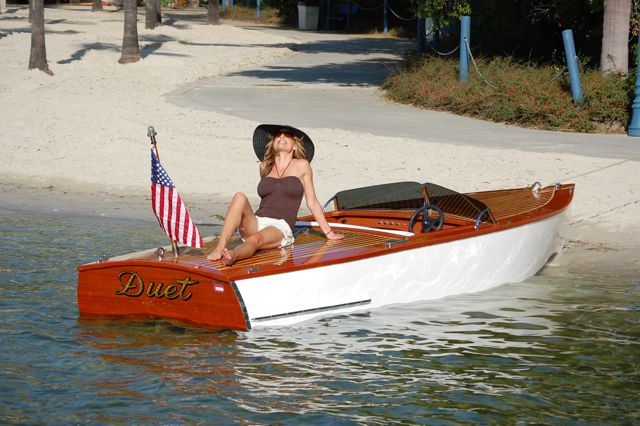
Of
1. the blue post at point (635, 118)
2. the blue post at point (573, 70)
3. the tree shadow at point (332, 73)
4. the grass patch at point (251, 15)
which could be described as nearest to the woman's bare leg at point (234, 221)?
the blue post at point (635, 118)

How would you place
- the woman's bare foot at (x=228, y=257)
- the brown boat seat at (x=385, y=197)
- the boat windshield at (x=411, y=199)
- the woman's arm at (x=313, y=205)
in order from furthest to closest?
1. the brown boat seat at (x=385, y=197)
2. the boat windshield at (x=411, y=199)
3. the woman's arm at (x=313, y=205)
4. the woman's bare foot at (x=228, y=257)

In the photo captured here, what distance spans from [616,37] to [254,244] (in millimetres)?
11903

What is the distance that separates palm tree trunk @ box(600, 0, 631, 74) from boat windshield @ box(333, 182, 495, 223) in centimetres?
963

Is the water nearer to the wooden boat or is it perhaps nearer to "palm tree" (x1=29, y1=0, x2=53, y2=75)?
the wooden boat

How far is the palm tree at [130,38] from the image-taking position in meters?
27.7

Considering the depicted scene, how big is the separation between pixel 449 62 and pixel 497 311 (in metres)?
13.5

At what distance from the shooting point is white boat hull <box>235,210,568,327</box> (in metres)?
7.89

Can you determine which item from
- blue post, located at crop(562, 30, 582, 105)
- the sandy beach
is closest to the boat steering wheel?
the sandy beach

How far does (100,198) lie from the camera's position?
1432cm

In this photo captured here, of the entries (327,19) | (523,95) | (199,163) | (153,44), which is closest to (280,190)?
(199,163)

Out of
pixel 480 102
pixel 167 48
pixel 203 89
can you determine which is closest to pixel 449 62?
pixel 480 102

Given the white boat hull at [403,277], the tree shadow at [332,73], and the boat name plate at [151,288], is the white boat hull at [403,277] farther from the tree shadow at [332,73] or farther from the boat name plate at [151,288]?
the tree shadow at [332,73]

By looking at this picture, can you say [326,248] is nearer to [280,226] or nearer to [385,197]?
[280,226]

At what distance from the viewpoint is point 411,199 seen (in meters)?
10.0
